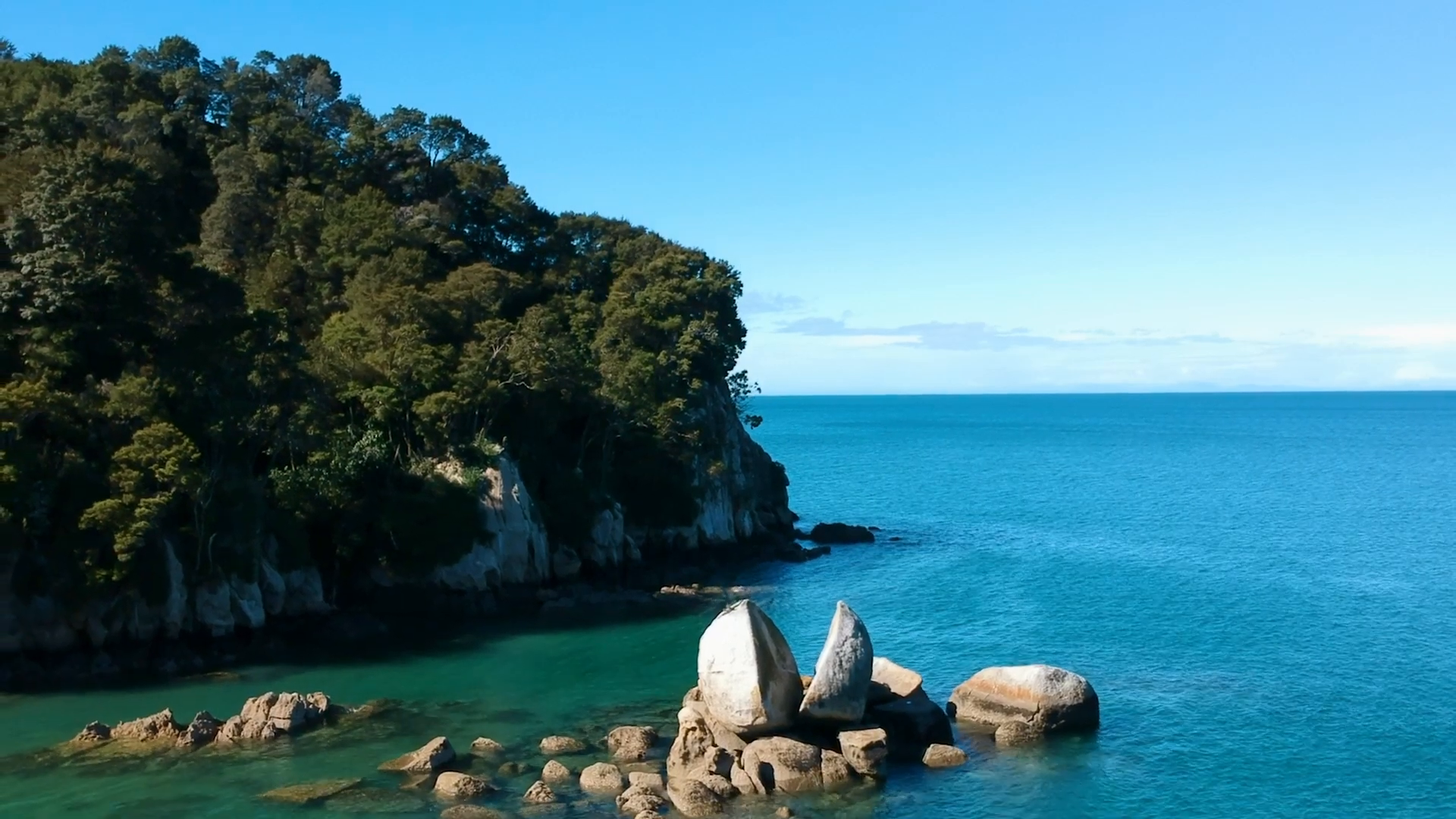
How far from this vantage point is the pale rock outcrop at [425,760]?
82.9 feet

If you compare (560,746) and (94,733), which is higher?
(94,733)

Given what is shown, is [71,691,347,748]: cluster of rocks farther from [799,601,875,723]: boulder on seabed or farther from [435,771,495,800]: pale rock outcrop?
[799,601,875,723]: boulder on seabed

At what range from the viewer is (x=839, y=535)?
64.6 m

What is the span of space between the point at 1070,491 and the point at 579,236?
44.6 m

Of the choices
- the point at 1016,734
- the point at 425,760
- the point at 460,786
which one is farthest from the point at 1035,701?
the point at 425,760

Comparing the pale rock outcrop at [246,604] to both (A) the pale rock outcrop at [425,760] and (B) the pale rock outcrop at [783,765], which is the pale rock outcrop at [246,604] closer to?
(A) the pale rock outcrop at [425,760]

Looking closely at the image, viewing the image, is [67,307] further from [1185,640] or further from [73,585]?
[1185,640]

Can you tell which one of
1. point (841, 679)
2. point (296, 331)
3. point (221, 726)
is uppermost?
point (296, 331)

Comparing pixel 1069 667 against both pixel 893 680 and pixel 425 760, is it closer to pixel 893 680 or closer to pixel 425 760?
pixel 893 680

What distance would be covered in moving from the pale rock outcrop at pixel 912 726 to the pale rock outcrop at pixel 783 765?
2.57 meters

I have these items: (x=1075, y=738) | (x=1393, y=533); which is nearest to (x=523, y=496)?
(x=1075, y=738)

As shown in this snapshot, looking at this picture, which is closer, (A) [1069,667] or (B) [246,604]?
(A) [1069,667]

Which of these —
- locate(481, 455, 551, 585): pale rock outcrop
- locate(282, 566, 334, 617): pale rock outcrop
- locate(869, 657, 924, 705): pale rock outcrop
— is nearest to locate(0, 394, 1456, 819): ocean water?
locate(869, 657, 924, 705): pale rock outcrop

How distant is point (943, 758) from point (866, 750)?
2.05 metres
